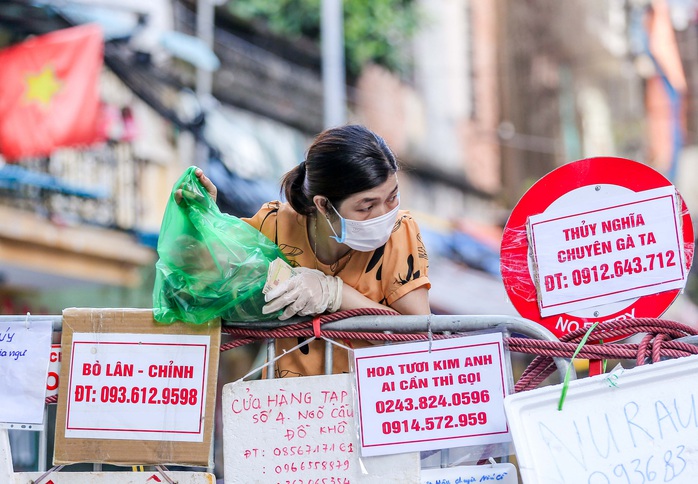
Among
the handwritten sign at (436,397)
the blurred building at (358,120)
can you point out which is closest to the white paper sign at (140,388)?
the handwritten sign at (436,397)

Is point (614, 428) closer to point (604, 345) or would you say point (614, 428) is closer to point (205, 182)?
point (604, 345)

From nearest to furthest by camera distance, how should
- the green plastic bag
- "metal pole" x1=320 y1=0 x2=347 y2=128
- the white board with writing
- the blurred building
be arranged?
the white board with writing, the green plastic bag, the blurred building, "metal pole" x1=320 y1=0 x2=347 y2=128

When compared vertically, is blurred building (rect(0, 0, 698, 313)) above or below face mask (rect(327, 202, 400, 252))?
above

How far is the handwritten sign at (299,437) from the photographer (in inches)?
85.4

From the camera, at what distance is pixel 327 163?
2.33m

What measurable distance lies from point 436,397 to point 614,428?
1.44 feet

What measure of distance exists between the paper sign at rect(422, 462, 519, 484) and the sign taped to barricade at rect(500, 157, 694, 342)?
15.6 inches

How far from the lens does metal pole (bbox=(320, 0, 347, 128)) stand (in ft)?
36.5

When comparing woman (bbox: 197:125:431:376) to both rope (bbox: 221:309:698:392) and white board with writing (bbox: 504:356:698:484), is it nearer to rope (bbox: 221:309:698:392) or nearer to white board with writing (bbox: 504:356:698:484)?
rope (bbox: 221:309:698:392)

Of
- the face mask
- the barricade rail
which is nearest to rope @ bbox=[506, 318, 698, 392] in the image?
the barricade rail

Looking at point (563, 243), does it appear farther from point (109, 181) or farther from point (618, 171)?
point (109, 181)

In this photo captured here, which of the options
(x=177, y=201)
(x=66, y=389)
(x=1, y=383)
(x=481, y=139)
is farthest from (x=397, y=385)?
(x=481, y=139)

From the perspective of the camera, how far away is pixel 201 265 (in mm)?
2201

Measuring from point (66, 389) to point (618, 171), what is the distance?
1611 mm
